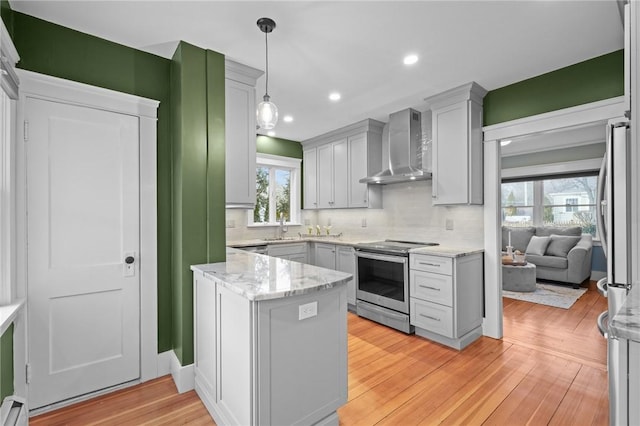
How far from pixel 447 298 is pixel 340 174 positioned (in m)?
2.46

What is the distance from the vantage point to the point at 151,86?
254 cm

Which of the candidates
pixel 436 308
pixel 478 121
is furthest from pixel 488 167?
pixel 436 308

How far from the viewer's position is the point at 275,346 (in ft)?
5.29

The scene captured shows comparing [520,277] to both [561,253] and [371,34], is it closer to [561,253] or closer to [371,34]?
[561,253]

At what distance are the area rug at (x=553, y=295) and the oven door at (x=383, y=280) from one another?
8.04 ft

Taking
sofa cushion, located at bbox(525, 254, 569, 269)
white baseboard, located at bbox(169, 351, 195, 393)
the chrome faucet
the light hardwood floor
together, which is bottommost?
the light hardwood floor

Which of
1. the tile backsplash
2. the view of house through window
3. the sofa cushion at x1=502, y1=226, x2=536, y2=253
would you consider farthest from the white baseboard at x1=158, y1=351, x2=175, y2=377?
the view of house through window

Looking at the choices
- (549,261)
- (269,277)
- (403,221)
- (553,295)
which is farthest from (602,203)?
(549,261)

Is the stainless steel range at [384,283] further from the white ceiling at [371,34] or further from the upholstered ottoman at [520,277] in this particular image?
the upholstered ottoman at [520,277]

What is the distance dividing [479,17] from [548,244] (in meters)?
5.38

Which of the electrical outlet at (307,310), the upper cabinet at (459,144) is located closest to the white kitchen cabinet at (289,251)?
the upper cabinet at (459,144)

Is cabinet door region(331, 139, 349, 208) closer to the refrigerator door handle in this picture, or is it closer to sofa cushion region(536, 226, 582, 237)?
the refrigerator door handle

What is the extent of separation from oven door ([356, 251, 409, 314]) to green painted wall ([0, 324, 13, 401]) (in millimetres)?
3140

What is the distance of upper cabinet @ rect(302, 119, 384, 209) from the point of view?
4.42 m
